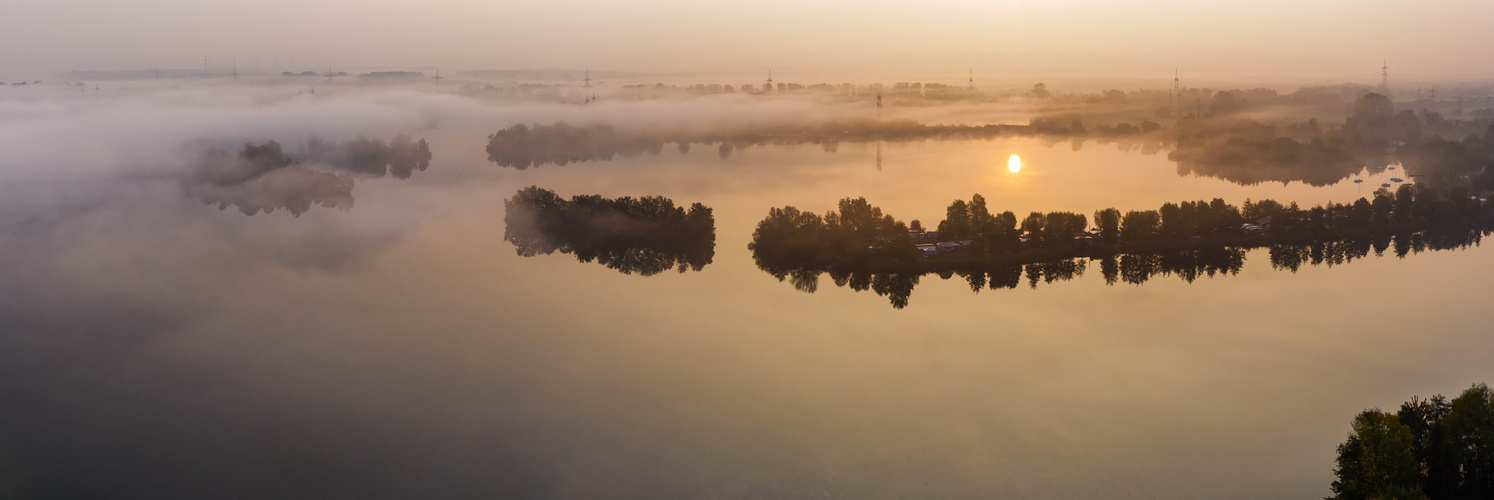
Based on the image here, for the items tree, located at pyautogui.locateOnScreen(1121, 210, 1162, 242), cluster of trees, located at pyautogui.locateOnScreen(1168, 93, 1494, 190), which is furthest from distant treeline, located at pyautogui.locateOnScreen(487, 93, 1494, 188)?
tree, located at pyautogui.locateOnScreen(1121, 210, 1162, 242)

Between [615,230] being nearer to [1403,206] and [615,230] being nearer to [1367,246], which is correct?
[1367,246]

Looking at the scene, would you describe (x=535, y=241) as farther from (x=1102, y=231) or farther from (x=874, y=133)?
(x=874, y=133)

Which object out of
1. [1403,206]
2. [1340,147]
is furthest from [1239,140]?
[1403,206]

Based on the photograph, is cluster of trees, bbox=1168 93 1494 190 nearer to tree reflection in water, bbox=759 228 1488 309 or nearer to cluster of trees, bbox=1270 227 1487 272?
cluster of trees, bbox=1270 227 1487 272

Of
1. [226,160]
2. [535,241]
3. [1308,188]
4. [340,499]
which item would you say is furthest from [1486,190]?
[226,160]

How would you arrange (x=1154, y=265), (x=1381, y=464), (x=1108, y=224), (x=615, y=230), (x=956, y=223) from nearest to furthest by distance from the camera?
(x=1381, y=464) < (x=1154, y=265) < (x=956, y=223) < (x=1108, y=224) < (x=615, y=230)

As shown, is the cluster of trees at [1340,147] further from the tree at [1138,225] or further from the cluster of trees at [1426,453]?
the cluster of trees at [1426,453]
